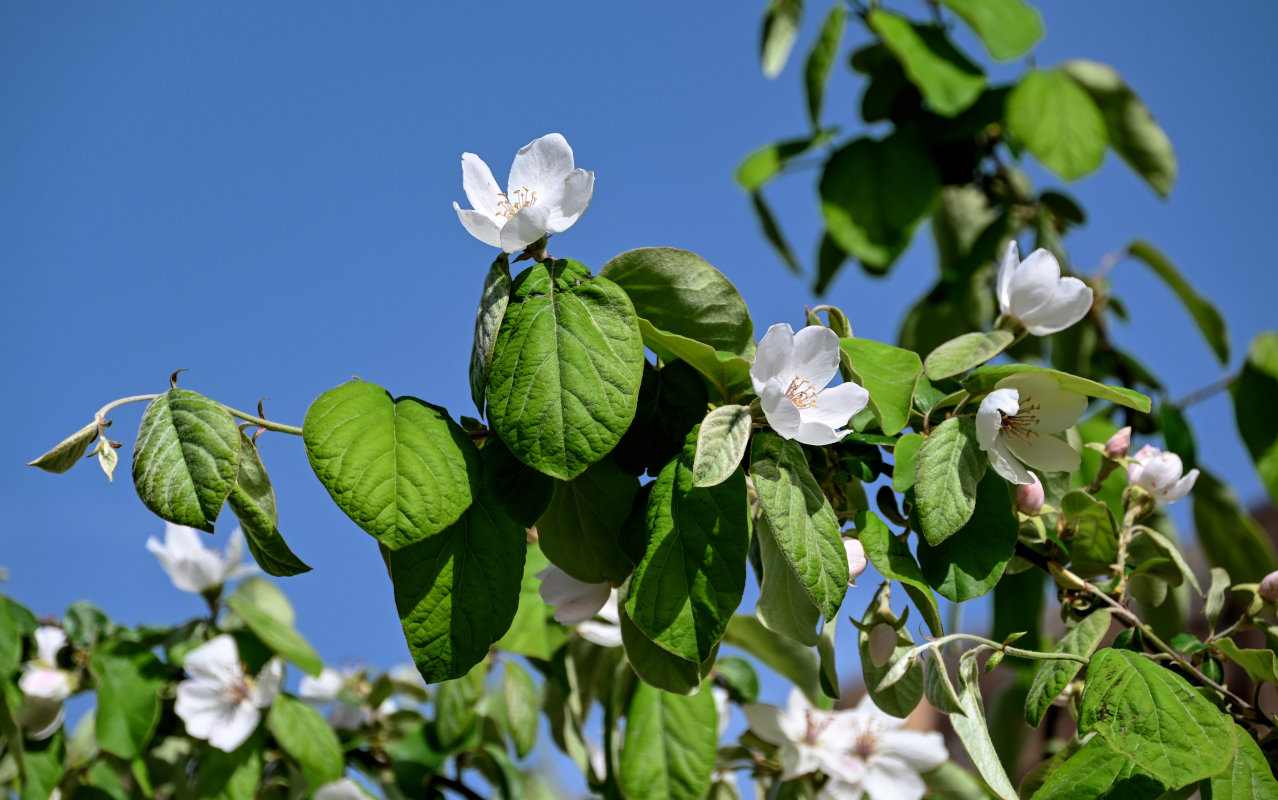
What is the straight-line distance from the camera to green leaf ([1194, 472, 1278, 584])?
1.49 metres

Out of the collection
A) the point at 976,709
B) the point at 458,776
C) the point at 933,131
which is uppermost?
the point at 933,131

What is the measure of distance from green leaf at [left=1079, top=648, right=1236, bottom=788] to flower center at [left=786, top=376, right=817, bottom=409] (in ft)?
0.75

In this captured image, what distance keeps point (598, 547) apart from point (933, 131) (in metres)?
1.27

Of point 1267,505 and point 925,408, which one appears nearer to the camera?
point 925,408

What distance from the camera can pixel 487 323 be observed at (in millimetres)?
575

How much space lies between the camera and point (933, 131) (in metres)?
1.70

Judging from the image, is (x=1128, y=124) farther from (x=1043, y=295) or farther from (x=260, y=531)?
(x=260, y=531)

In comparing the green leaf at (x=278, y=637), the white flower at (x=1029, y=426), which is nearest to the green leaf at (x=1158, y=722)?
the white flower at (x=1029, y=426)

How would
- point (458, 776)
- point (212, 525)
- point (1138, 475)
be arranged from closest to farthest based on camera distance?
point (212, 525) → point (1138, 475) → point (458, 776)

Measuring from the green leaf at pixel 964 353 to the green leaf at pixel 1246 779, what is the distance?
0.86ft

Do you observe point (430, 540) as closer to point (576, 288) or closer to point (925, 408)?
point (576, 288)

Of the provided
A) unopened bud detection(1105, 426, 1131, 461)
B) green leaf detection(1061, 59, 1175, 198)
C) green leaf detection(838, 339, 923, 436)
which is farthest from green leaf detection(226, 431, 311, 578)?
green leaf detection(1061, 59, 1175, 198)

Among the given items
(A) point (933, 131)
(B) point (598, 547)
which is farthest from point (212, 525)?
(A) point (933, 131)

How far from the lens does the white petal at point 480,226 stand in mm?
612
